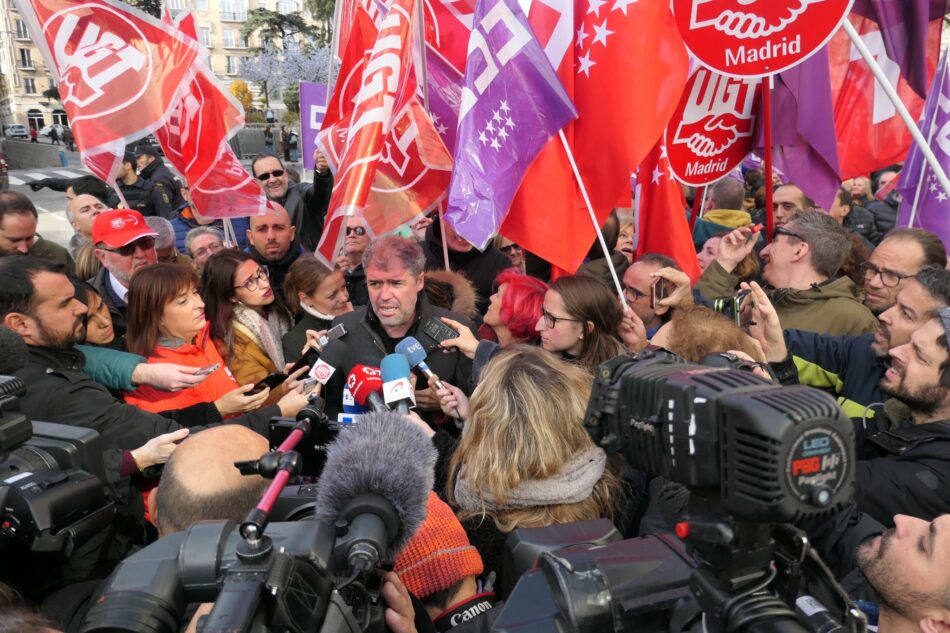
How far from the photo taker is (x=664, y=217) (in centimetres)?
455

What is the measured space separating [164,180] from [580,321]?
780cm

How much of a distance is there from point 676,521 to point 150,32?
4.93 m

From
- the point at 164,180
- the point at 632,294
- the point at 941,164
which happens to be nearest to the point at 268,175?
the point at 164,180

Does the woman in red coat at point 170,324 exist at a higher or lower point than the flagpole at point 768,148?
lower

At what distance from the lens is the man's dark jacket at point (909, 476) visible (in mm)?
2283

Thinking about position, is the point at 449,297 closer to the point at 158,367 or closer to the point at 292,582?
the point at 158,367

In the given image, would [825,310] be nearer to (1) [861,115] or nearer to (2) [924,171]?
(2) [924,171]

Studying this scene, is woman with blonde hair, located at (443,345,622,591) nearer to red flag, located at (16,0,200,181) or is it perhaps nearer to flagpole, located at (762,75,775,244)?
flagpole, located at (762,75,775,244)

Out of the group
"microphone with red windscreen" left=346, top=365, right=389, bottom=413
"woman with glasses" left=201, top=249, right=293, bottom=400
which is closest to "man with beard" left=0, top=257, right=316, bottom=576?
"microphone with red windscreen" left=346, top=365, right=389, bottom=413

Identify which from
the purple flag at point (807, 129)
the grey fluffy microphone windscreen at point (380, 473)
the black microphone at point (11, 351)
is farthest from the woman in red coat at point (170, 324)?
the purple flag at point (807, 129)

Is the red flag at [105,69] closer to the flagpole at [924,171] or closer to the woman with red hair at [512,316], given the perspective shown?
the woman with red hair at [512,316]

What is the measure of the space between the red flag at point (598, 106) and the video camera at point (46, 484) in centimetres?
259

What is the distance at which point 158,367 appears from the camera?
320 cm

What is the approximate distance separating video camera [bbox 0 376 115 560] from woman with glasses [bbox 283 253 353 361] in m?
2.11
